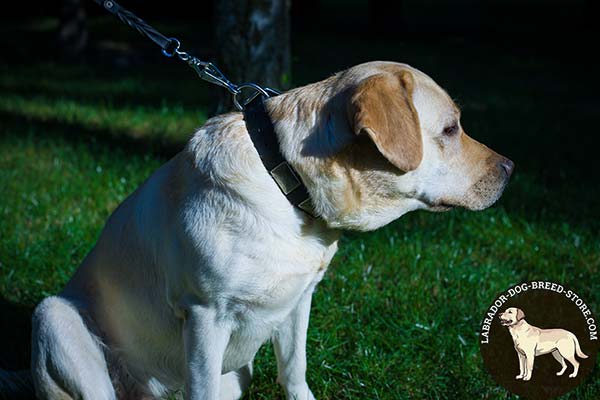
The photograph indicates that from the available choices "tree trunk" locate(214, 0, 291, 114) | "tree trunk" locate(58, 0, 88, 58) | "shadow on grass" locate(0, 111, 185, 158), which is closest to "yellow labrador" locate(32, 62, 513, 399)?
"tree trunk" locate(214, 0, 291, 114)

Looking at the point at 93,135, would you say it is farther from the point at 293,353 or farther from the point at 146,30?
the point at 293,353

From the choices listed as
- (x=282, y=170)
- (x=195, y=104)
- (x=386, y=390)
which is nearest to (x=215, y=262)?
(x=282, y=170)

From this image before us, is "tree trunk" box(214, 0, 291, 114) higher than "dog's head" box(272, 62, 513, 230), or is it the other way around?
"dog's head" box(272, 62, 513, 230)

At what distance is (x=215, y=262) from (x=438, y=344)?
148 cm

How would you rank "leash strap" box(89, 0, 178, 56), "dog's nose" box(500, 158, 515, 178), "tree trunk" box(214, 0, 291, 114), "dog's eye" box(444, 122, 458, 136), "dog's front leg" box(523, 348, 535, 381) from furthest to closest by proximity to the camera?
"tree trunk" box(214, 0, 291, 114) → "leash strap" box(89, 0, 178, 56) → "dog's front leg" box(523, 348, 535, 381) → "dog's nose" box(500, 158, 515, 178) → "dog's eye" box(444, 122, 458, 136)

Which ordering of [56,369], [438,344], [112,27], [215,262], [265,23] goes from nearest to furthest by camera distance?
[215,262], [56,369], [438,344], [265,23], [112,27]

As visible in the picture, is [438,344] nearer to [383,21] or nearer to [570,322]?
[570,322]

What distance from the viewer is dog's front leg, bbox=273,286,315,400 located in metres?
3.28

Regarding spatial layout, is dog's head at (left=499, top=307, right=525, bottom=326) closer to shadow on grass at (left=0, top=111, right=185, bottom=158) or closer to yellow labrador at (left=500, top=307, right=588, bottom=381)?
yellow labrador at (left=500, top=307, right=588, bottom=381)

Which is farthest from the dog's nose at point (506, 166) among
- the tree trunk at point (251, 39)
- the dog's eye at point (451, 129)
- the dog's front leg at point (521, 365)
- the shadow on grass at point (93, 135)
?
the shadow on grass at point (93, 135)

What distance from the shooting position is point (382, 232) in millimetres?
5078

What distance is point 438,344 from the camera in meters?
3.79

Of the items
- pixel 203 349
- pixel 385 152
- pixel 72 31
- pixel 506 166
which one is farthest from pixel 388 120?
pixel 72 31

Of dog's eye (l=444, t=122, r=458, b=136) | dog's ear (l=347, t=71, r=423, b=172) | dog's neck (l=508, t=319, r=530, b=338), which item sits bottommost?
dog's neck (l=508, t=319, r=530, b=338)
